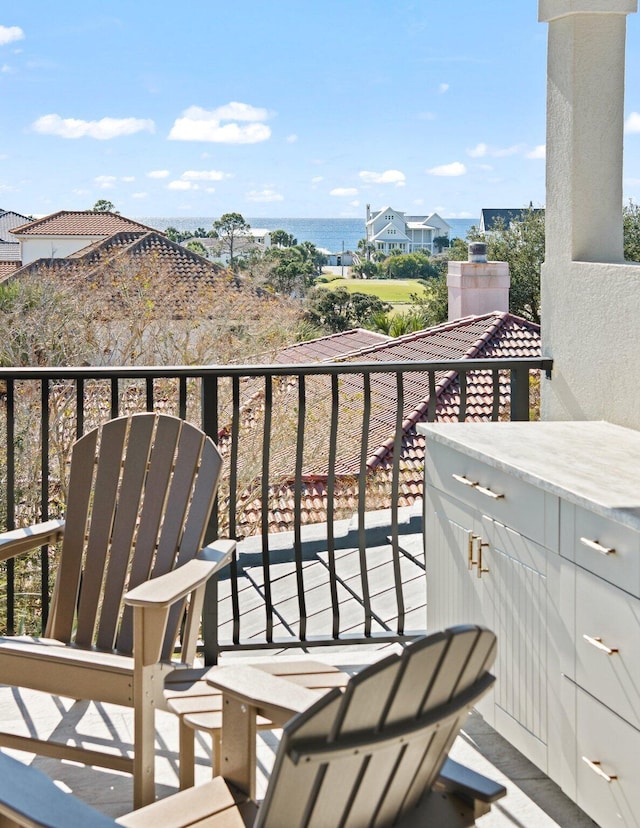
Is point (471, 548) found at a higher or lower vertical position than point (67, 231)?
lower

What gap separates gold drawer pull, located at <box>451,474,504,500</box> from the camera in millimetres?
2854

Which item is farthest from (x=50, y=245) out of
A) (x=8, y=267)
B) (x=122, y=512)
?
(x=122, y=512)

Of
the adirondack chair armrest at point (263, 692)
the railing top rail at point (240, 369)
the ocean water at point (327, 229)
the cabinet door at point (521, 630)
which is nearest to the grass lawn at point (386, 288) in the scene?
the ocean water at point (327, 229)

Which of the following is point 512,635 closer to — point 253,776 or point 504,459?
point 504,459

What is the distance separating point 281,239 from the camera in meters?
36.1

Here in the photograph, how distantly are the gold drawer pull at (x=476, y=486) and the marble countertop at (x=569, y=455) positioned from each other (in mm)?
86

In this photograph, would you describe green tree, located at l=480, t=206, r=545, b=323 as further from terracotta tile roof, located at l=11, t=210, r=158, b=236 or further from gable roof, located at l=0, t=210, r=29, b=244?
gable roof, located at l=0, t=210, r=29, b=244

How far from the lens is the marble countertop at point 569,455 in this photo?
7.81 feet

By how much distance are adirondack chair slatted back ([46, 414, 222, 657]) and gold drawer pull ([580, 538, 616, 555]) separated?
1098 mm

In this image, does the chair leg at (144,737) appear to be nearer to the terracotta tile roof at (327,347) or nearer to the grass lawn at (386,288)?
the terracotta tile roof at (327,347)

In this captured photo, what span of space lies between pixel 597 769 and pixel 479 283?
1778 centimetres

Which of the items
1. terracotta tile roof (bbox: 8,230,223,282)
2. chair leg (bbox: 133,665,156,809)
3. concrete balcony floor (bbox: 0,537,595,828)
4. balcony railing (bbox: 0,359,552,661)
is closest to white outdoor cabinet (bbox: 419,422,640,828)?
concrete balcony floor (bbox: 0,537,595,828)

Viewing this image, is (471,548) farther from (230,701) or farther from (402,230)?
(402,230)

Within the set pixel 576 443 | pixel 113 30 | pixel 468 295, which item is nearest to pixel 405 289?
pixel 468 295
